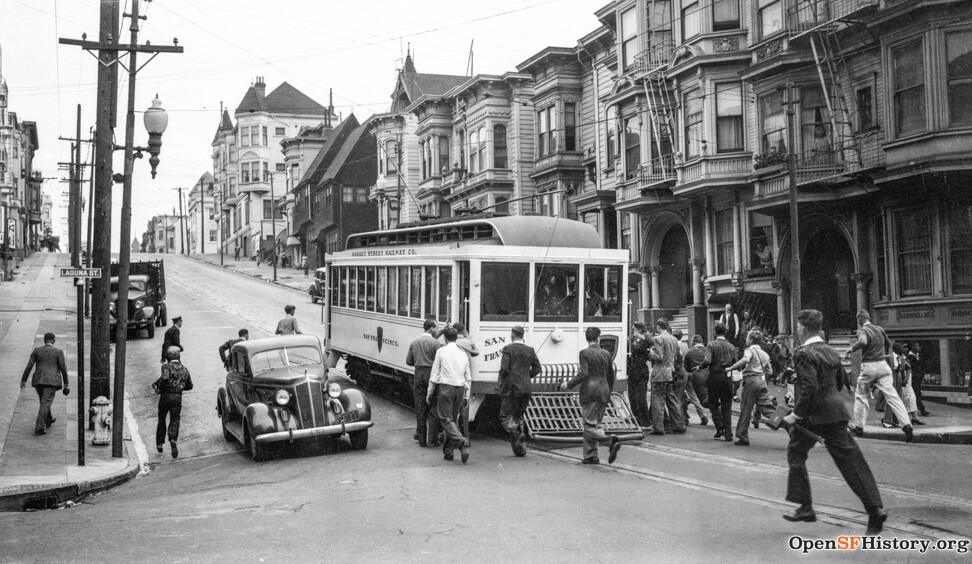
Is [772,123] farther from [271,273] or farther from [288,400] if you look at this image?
[271,273]

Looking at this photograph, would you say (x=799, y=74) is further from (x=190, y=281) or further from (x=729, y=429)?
(x=190, y=281)

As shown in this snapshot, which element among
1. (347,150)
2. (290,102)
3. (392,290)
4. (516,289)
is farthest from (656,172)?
(290,102)

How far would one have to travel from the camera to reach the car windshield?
49.9ft

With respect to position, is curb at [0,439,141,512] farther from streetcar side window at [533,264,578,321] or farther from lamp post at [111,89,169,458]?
streetcar side window at [533,264,578,321]

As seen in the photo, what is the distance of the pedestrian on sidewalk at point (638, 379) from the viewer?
51.6 feet

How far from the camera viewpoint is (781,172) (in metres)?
24.8

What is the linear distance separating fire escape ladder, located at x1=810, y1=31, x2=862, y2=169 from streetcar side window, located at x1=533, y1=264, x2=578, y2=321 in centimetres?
1113

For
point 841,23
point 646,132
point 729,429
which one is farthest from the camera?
point 646,132

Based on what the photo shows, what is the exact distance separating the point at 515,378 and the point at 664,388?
11.4 ft

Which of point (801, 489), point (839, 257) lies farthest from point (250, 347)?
point (839, 257)

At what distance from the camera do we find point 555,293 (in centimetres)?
1540

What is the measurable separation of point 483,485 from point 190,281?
51.5 metres

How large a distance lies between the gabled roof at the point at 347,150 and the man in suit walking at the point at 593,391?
57.6 meters

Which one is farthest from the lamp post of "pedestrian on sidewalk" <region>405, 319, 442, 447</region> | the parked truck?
the parked truck
